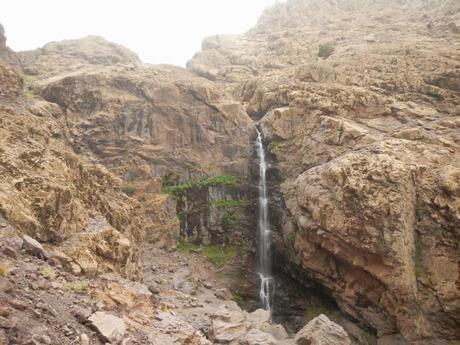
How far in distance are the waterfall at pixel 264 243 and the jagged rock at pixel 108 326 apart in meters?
15.6

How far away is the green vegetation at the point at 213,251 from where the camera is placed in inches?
920

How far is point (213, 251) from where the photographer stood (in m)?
24.2

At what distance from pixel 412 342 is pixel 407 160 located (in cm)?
885

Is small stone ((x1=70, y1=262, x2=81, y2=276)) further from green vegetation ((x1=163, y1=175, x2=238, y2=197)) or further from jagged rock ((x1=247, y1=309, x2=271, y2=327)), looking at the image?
green vegetation ((x1=163, y1=175, x2=238, y2=197))

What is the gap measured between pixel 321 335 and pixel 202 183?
1541cm

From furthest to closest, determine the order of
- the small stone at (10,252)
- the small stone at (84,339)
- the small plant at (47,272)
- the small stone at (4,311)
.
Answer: the small plant at (47,272)
the small stone at (10,252)
the small stone at (84,339)
the small stone at (4,311)

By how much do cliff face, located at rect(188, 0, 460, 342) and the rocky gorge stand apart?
0.29 feet

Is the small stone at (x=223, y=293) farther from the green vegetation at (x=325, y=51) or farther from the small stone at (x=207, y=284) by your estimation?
the green vegetation at (x=325, y=51)

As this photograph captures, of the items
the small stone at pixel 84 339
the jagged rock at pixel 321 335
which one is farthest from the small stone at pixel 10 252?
the jagged rock at pixel 321 335

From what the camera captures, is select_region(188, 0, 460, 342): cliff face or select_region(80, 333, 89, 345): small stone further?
select_region(188, 0, 460, 342): cliff face

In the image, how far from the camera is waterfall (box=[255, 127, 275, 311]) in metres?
22.1

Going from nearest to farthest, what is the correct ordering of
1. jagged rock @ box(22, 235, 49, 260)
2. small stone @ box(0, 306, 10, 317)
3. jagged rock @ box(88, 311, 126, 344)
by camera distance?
small stone @ box(0, 306, 10, 317) → jagged rock @ box(88, 311, 126, 344) → jagged rock @ box(22, 235, 49, 260)

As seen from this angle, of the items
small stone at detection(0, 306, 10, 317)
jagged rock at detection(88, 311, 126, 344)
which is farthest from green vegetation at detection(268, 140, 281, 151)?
small stone at detection(0, 306, 10, 317)

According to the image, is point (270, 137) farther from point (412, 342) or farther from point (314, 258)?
point (412, 342)
